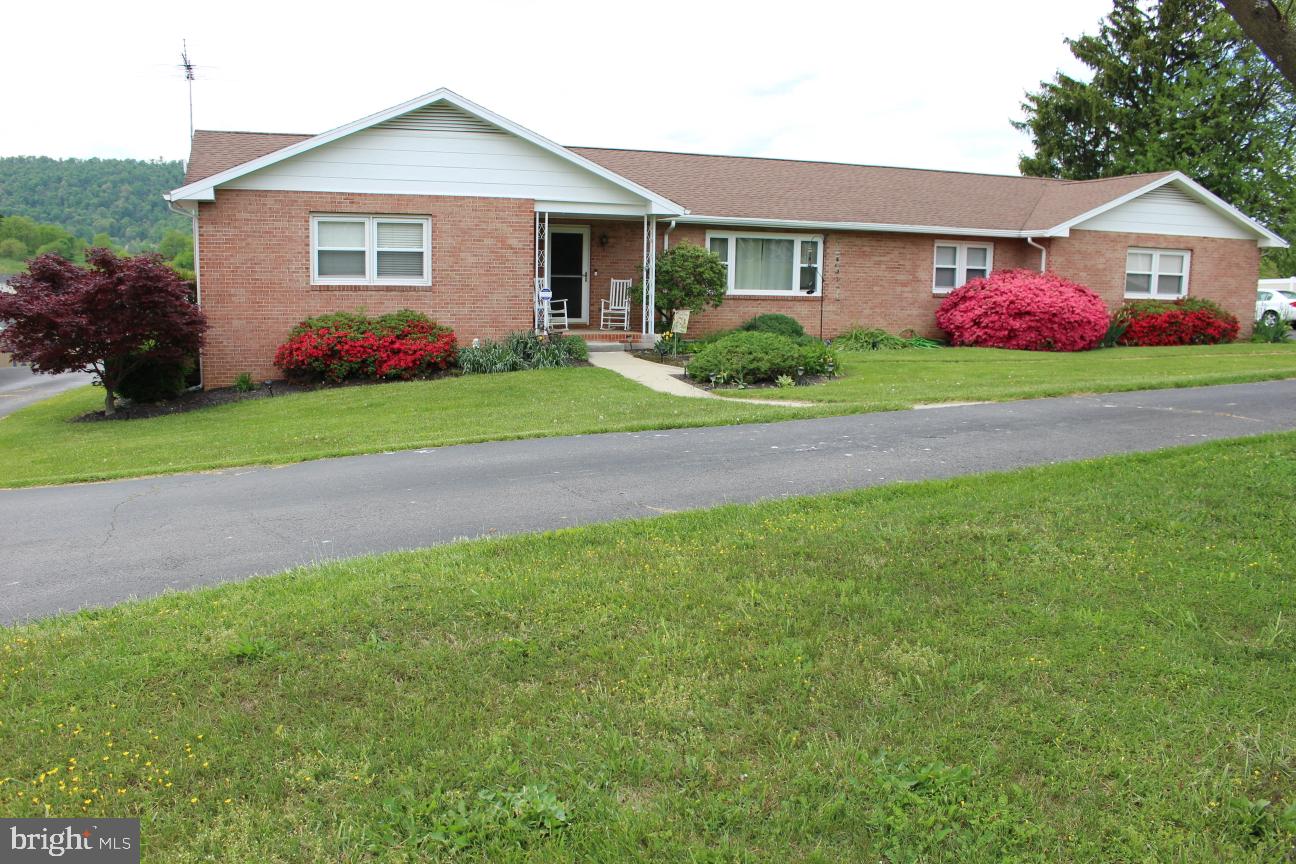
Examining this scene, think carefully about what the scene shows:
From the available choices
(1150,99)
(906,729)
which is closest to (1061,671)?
(906,729)

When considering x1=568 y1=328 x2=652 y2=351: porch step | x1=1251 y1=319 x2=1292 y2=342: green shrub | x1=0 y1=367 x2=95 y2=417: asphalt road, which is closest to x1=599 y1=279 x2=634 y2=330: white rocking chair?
x1=568 y1=328 x2=652 y2=351: porch step

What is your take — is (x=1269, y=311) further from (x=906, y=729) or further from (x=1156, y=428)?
(x=906, y=729)

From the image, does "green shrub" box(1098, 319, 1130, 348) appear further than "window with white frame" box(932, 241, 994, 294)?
No

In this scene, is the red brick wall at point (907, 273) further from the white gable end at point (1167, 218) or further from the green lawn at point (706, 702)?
the green lawn at point (706, 702)

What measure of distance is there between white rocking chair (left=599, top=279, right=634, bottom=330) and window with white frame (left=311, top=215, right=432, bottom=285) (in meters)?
4.39

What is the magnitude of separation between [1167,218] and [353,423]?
71.9 feet

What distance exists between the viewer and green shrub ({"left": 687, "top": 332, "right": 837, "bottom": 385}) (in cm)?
1636

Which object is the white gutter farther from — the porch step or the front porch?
the porch step

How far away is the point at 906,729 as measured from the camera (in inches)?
160

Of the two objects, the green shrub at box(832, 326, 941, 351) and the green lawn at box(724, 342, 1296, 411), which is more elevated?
the green shrub at box(832, 326, 941, 351)

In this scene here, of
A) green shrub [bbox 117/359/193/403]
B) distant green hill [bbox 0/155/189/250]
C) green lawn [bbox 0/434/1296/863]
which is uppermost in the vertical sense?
distant green hill [bbox 0/155/189/250]

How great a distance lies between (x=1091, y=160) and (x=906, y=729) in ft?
142

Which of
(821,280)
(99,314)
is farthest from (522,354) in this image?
(821,280)

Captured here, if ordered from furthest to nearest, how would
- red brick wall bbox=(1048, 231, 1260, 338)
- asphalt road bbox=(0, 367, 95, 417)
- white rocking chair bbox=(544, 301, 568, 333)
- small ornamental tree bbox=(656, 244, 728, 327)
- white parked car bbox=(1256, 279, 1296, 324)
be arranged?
1. white parked car bbox=(1256, 279, 1296, 324)
2. red brick wall bbox=(1048, 231, 1260, 338)
3. asphalt road bbox=(0, 367, 95, 417)
4. white rocking chair bbox=(544, 301, 568, 333)
5. small ornamental tree bbox=(656, 244, 728, 327)
